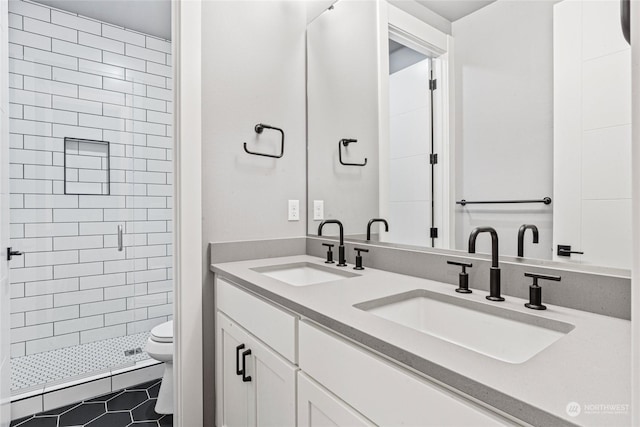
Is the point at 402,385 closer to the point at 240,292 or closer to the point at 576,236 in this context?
the point at 576,236

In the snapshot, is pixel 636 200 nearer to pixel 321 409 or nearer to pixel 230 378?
pixel 321 409

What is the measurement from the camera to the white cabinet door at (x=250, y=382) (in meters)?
0.96

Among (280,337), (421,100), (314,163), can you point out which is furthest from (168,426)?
(421,100)

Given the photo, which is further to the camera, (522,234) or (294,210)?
(294,210)

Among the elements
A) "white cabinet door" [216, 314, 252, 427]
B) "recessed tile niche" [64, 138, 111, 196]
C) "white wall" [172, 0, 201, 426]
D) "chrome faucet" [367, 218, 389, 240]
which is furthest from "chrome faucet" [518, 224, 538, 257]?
"recessed tile niche" [64, 138, 111, 196]

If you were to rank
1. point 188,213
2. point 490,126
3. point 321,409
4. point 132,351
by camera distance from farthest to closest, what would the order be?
point 132,351
point 188,213
point 490,126
point 321,409

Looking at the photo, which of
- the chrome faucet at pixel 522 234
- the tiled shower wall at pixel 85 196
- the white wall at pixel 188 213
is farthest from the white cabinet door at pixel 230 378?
the tiled shower wall at pixel 85 196

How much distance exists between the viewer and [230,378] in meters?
1.31

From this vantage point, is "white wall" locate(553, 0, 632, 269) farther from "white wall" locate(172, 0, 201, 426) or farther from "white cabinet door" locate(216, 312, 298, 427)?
"white wall" locate(172, 0, 201, 426)

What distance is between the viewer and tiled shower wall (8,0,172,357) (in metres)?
2.28

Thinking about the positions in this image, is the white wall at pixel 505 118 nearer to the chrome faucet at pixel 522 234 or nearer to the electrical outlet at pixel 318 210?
the chrome faucet at pixel 522 234

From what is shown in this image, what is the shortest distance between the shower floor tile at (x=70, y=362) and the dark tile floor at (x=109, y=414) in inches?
7.6

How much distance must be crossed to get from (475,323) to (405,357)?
0.39 metres

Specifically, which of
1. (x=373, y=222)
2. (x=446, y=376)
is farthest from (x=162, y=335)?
(x=446, y=376)
